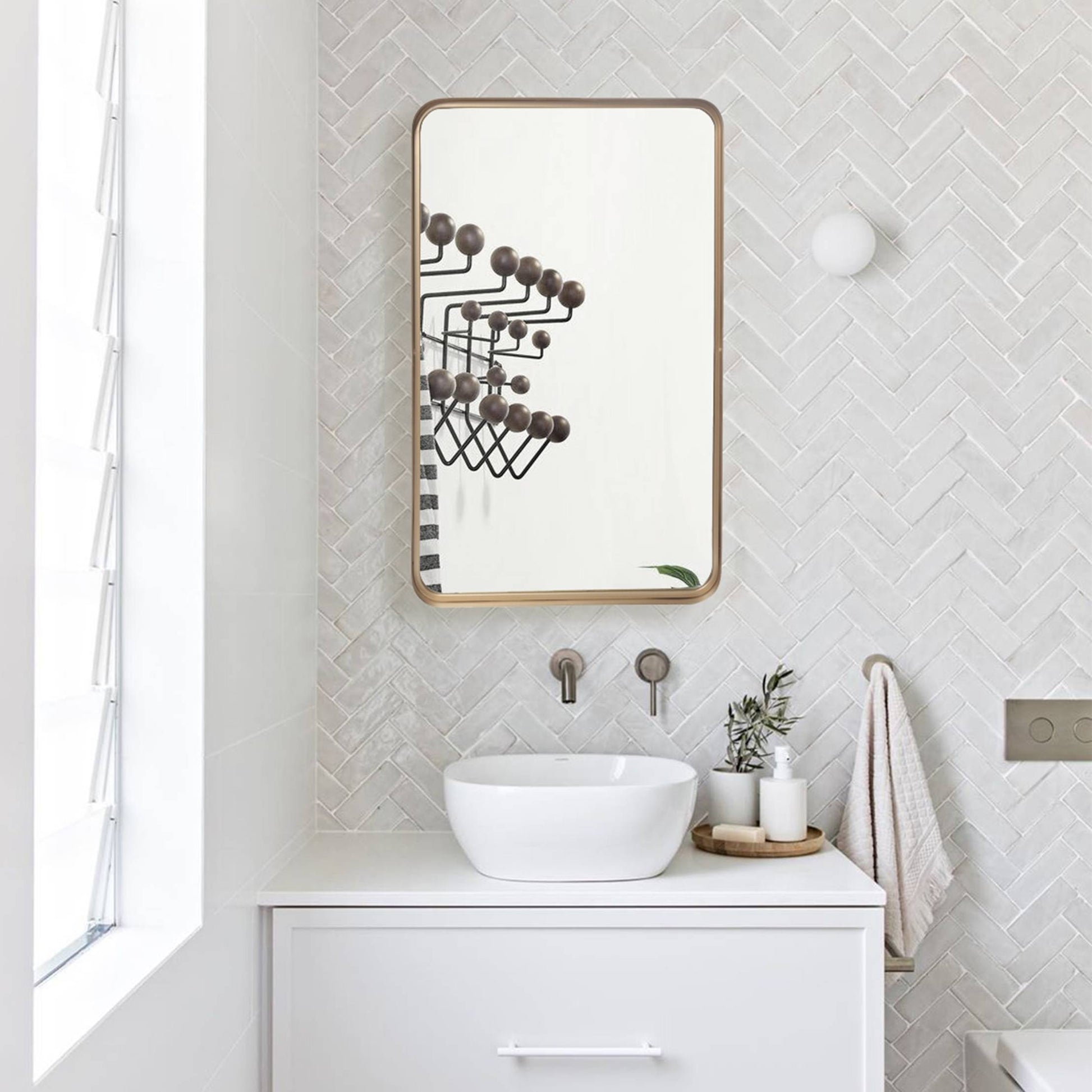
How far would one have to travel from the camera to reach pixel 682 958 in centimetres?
156

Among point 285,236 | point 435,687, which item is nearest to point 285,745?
point 435,687

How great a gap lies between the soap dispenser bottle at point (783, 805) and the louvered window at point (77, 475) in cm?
99

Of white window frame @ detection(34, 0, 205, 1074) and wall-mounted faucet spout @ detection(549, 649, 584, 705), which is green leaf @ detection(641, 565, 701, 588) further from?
white window frame @ detection(34, 0, 205, 1074)

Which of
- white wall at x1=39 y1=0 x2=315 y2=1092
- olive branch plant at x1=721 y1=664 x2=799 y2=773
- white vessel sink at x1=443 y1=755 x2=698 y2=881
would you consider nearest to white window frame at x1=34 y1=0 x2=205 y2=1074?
white wall at x1=39 y1=0 x2=315 y2=1092

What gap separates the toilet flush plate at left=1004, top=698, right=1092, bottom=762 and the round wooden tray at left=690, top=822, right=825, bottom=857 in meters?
0.41

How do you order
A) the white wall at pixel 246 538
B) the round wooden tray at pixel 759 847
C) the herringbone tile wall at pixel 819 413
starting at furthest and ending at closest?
the herringbone tile wall at pixel 819 413
the round wooden tray at pixel 759 847
the white wall at pixel 246 538

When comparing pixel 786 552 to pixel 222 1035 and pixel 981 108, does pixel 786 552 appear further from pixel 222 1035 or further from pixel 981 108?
pixel 222 1035

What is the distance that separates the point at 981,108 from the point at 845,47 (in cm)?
26

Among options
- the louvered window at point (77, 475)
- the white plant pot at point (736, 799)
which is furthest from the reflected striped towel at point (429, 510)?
the louvered window at point (77, 475)

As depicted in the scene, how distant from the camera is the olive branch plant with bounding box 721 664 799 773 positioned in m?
1.91

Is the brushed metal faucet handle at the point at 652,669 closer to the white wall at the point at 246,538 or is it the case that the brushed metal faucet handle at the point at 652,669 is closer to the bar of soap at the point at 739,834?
the bar of soap at the point at 739,834

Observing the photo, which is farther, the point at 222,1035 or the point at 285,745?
the point at 285,745

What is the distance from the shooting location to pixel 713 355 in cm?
199

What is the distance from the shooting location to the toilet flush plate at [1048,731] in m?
1.96
